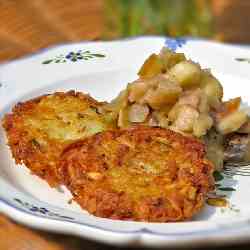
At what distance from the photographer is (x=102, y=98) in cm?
303

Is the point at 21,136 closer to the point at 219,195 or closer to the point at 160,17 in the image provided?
the point at 219,195

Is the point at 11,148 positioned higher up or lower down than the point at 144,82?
lower down

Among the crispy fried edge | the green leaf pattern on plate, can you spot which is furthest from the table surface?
the crispy fried edge

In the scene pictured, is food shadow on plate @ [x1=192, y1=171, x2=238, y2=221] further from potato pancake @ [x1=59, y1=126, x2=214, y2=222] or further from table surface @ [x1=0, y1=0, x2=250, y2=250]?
table surface @ [x1=0, y1=0, x2=250, y2=250]

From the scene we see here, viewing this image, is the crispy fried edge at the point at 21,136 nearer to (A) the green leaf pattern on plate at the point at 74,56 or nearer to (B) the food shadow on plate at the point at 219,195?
(A) the green leaf pattern on plate at the point at 74,56

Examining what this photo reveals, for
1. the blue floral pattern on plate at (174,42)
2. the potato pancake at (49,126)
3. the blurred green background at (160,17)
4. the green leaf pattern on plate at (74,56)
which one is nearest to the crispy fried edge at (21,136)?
the potato pancake at (49,126)

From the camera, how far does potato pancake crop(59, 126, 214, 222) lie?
215cm

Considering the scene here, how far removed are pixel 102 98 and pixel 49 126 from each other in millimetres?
506

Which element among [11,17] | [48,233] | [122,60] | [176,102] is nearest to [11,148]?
[48,233]

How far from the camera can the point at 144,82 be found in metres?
2.61

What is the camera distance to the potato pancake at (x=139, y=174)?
215 centimetres

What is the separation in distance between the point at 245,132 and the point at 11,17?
1.75 metres

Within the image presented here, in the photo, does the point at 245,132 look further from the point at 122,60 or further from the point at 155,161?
the point at 122,60

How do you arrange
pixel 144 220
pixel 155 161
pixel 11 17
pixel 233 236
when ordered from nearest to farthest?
pixel 233 236 < pixel 144 220 < pixel 155 161 < pixel 11 17
